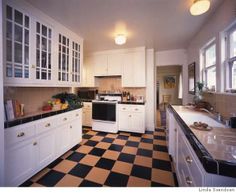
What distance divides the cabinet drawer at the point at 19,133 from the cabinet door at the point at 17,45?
0.56 meters

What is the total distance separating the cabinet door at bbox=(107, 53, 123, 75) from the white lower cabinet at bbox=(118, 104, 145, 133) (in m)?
1.05

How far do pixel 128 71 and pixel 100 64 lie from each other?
0.93m

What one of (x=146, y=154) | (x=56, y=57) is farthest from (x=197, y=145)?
(x=56, y=57)

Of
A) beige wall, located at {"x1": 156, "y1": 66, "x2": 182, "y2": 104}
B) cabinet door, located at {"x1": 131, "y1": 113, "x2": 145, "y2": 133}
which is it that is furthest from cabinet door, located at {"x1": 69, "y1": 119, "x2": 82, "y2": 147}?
beige wall, located at {"x1": 156, "y1": 66, "x2": 182, "y2": 104}

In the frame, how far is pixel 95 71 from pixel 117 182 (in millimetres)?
3059

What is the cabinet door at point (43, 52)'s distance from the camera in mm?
1787

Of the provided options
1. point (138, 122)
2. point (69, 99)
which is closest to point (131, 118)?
point (138, 122)

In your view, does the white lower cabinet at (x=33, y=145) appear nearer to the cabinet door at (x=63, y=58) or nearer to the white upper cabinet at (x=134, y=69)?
the cabinet door at (x=63, y=58)

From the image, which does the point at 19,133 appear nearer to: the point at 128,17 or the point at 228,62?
the point at 128,17

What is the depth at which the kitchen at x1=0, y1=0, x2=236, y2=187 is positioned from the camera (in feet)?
4.39

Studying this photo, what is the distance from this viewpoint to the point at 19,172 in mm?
1441

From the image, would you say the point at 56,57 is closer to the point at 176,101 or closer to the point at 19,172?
the point at 19,172

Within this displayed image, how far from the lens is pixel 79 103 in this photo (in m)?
2.67

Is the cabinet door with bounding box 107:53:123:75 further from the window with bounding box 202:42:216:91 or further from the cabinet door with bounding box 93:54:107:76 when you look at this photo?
the window with bounding box 202:42:216:91
